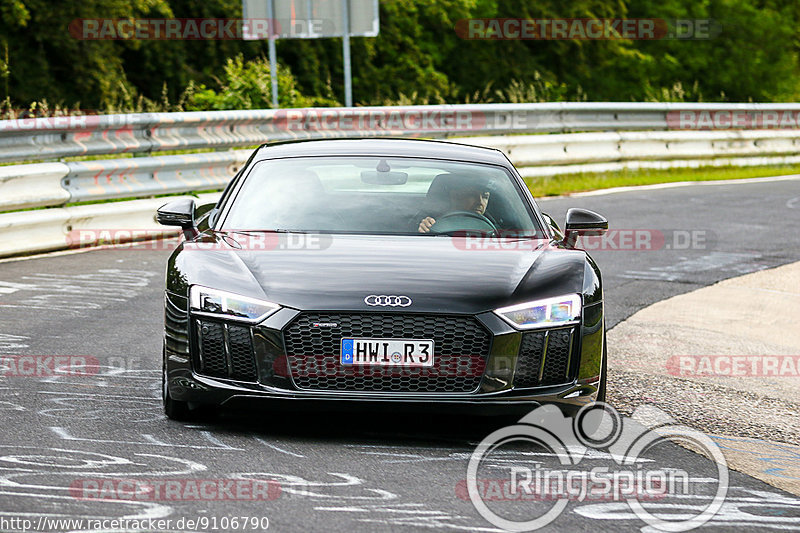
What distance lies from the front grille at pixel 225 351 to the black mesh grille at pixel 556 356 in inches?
48.4

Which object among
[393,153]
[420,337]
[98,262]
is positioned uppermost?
[393,153]

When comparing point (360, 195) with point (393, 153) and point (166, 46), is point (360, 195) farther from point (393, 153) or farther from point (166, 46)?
point (166, 46)

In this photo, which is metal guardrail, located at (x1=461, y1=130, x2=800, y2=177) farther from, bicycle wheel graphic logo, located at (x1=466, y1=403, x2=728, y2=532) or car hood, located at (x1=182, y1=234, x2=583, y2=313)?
bicycle wheel graphic logo, located at (x1=466, y1=403, x2=728, y2=532)

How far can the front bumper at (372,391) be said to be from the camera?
5.64 meters

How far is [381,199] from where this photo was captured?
22.9 ft

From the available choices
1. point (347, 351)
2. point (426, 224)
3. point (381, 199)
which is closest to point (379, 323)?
point (347, 351)

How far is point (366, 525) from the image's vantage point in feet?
14.9

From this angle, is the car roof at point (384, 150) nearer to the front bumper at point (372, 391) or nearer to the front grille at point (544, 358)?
the front bumper at point (372, 391)

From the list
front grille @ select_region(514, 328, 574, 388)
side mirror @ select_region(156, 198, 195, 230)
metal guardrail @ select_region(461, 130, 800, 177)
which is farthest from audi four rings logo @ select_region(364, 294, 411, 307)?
metal guardrail @ select_region(461, 130, 800, 177)

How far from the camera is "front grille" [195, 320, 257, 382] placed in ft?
18.6

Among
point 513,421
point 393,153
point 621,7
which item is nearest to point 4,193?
point 393,153

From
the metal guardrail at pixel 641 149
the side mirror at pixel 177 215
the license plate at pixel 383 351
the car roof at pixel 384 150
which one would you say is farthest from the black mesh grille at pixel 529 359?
the metal guardrail at pixel 641 149

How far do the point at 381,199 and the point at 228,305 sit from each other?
4.86ft

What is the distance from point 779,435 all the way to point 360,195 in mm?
2360
